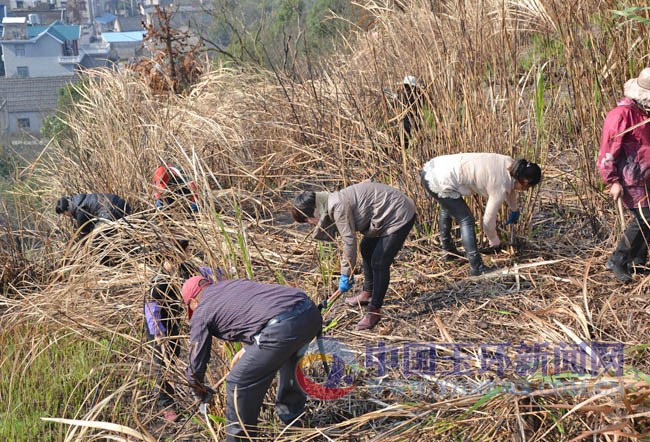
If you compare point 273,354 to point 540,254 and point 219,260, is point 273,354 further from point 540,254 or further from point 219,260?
point 540,254

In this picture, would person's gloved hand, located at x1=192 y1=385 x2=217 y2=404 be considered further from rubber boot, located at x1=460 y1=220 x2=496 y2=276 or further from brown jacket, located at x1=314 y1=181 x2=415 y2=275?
rubber boot, located at x1=460 y1=220 x2=496 y2=276

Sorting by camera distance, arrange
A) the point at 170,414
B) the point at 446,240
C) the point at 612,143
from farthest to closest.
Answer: the point at 446,240 → the point at 612,143 → the point at 170,414

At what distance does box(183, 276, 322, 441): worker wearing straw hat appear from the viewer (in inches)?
119

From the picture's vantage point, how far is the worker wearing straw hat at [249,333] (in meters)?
3.02

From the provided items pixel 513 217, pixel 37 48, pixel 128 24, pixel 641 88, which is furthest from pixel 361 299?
pixel 128 24

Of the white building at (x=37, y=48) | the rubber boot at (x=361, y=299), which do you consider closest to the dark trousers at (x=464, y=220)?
the rubber boot at (x=361, y=299)

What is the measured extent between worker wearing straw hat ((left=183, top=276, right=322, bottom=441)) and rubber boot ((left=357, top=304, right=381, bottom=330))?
1.07 meters

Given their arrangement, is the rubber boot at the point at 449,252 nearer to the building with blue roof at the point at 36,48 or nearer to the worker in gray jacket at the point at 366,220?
the worker in gray jacket at the point at 366,220

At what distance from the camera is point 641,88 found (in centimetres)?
370

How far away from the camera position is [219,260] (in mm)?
3662

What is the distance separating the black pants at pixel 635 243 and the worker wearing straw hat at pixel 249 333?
6.93 feet

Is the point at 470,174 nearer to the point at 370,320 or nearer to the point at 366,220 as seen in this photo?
the point at 366,220

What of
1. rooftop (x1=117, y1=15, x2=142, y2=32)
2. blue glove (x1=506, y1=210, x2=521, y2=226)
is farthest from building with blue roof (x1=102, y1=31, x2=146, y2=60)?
blue glove (x1=506, y1=210, x2=521, y2=226)

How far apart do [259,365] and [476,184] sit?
81.8 inches
